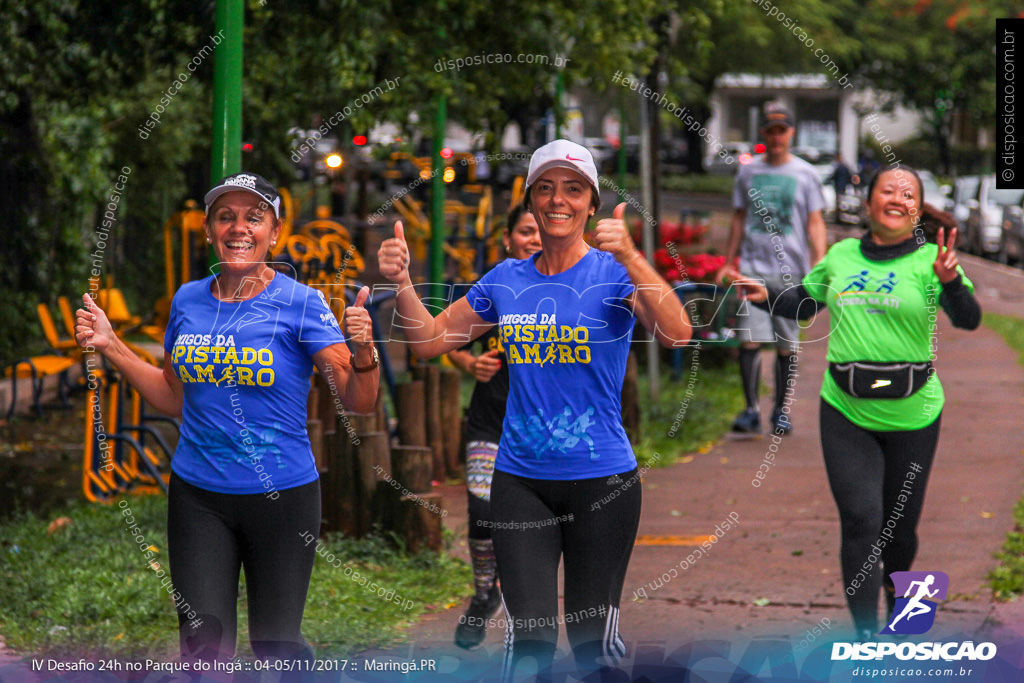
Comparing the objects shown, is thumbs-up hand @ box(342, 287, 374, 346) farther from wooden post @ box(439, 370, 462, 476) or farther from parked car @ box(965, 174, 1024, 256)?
parked car @ box(965, 174, 1024, 256)

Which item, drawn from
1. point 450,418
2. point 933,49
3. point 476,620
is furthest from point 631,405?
point 933,49

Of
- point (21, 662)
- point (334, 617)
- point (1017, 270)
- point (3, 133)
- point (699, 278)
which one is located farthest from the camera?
point (1017, 270)

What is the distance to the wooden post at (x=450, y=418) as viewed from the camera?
7922mm

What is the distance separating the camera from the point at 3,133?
1066cm

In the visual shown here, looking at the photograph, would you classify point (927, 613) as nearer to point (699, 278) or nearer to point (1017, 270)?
point (699, 278)

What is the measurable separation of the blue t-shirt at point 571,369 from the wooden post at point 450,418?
4012 millimetres

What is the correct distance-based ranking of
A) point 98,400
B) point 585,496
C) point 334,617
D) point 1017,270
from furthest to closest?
point 1017,270
point 98,400
point 334,617
point 585,496

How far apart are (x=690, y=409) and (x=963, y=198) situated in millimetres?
19836

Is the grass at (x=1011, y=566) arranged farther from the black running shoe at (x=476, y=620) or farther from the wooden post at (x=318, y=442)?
the wooden post at (x=318, y=442)

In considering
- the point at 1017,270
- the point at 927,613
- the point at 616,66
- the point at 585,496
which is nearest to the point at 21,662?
the point at 585,496

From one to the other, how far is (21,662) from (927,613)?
335 cm

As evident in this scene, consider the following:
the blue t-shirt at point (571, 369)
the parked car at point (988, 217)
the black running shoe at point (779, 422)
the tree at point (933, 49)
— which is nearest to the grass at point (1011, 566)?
the black running shoe at point (779, 422)

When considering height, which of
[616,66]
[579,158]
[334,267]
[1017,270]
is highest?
[616,66]

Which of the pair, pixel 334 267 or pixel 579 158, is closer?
pixel 579 158
